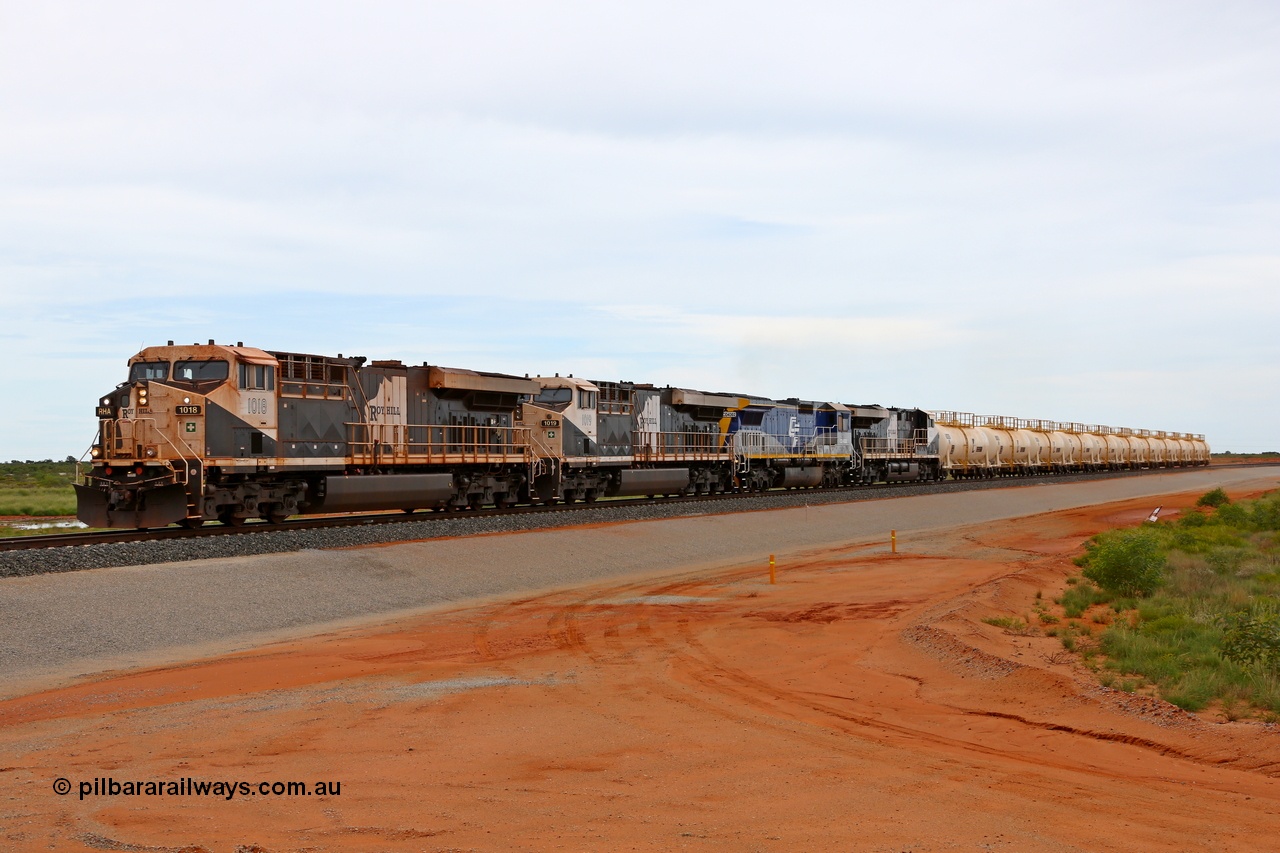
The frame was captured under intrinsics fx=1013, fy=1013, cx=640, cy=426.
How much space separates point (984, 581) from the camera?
62.2ft

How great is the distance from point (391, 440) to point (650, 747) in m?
16.8

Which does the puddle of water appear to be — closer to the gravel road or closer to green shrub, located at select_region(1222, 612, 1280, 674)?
the gravel road

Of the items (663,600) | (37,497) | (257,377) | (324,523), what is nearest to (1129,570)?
(663,600)

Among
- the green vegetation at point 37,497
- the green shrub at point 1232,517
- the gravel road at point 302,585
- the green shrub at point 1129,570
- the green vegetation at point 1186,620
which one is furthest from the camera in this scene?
the green vegetation at point 37,497

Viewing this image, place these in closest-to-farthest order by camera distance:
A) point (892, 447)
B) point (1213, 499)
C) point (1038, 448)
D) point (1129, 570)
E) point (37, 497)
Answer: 1. point (1129, 570)
2. point (1213, 499)
3. point (37, 497)
4. point (892, 447)
5. point (1038, 448)

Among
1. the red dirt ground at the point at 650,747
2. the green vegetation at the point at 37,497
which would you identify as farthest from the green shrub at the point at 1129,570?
the green vegetation at the point at 37,497

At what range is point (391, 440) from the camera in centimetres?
2406

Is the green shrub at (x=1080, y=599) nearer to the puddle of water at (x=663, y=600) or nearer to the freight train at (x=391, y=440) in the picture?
the puddle of water at (x=663, y=600)

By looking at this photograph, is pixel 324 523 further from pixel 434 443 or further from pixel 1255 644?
pixel 1255 644

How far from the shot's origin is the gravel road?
13266mm

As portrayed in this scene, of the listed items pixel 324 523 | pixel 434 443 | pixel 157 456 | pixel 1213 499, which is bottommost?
pixel 1213 499

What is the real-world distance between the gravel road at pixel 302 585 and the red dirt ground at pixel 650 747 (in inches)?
58.0

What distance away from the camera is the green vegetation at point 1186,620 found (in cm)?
1016

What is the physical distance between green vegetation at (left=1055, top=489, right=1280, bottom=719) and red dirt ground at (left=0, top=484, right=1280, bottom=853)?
0.64 metres
